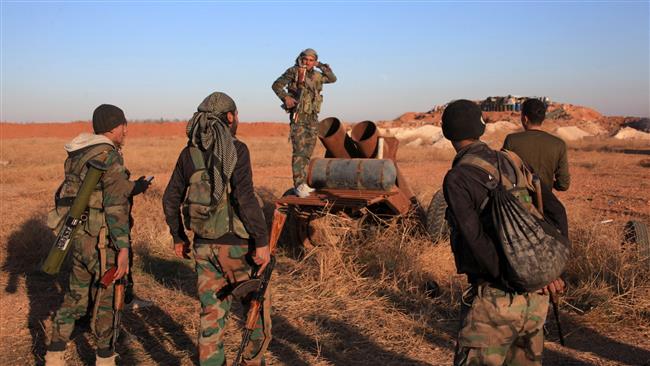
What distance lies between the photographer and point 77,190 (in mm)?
3883

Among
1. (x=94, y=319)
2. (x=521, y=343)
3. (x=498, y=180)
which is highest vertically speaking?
(x=498, y=180)

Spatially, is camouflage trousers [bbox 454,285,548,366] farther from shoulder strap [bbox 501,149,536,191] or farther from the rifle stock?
the rifle stock

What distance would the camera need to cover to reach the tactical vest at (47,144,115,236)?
3.85 meters

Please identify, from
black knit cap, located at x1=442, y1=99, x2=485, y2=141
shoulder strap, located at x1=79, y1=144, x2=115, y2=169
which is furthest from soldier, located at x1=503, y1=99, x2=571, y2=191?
shoulder strap, located at x1=79, y1=144, x2=115, y2=169

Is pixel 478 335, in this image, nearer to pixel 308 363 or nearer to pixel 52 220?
pixel 308 363

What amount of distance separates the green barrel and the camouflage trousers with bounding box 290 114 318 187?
3182 millimetres

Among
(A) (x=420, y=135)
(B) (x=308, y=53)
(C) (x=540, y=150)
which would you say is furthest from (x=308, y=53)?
(A) (x=420, y=135)

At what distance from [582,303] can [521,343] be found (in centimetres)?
269

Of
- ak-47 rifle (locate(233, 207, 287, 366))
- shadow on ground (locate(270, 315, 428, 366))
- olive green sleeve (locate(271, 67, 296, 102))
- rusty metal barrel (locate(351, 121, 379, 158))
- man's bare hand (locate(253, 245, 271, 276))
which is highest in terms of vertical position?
olive green sleeve (locate(271, 67, 296, 102))

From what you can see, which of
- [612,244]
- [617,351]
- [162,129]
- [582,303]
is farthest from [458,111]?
[162,129]

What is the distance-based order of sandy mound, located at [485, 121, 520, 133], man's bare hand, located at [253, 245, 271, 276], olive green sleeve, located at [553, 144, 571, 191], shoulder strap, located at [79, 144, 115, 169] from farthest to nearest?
1. sandy mound, located at [485, 121, 520, 133]
2. olive green sleeve, located at [553, 144, 571, 191]
3. shoulder strap, located at [79, 144, 115, 169]
4. man's bare hand, located at [253, 245, 271, 276]

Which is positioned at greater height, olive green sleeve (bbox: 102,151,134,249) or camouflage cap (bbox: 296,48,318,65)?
camouflage cap (bbox: 296,48,318,65)

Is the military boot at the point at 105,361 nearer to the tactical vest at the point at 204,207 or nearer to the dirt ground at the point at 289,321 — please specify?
the dirt ground at the point at 289,321

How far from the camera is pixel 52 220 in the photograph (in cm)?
391
